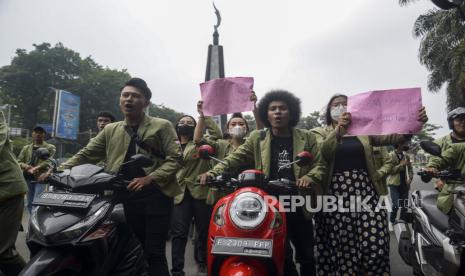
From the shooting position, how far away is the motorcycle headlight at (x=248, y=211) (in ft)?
7.26

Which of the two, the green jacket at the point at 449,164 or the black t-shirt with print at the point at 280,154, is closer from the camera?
the black t-shirt with print at the point at 280,154

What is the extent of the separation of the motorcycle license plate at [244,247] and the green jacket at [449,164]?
1699 millimetres

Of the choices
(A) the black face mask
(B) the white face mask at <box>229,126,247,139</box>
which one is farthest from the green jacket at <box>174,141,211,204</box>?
(B) the white face mask at <box>229,126,247,139</box>

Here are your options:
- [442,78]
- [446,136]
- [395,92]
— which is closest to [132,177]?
[395,92]

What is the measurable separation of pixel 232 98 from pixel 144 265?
192 centimetres

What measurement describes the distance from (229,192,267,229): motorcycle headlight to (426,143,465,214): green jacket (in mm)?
1619

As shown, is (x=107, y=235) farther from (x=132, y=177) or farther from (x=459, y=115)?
(x=459, y=115)

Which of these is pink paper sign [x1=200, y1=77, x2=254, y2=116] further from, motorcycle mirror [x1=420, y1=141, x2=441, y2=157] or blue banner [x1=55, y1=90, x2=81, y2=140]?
blue banner [x1=55, y1=90, x2=81, y2=140]

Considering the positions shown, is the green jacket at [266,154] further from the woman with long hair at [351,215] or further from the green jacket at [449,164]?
the green jacket at [449,164]

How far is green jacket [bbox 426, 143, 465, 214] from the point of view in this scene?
10.2 feet

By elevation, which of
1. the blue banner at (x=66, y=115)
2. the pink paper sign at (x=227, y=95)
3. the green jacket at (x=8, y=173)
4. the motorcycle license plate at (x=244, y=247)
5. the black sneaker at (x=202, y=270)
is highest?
the blue banner at (x=66, y=115)

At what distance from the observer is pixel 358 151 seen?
321cm

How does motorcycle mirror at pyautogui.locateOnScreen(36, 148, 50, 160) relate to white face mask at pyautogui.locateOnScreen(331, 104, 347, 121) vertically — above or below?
below

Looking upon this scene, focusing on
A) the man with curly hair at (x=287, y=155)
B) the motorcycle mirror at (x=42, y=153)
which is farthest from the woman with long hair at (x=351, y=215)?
the motorcycle mirror at (x=42, y=153)
